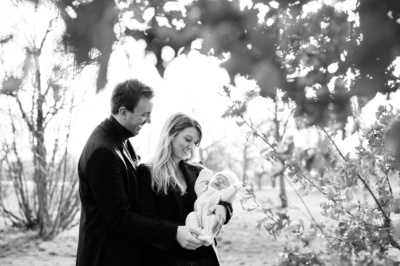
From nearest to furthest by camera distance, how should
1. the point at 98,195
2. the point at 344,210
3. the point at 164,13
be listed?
the point at 164,13, the point at 98,195, the point at 344,210

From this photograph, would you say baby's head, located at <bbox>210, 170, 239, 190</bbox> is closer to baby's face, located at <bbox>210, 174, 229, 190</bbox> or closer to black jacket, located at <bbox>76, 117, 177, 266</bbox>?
baby's face, located at <bbox>210, 174, 229, 190</bbox>

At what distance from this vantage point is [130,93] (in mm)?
2400

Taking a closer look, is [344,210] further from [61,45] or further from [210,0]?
[61,45]

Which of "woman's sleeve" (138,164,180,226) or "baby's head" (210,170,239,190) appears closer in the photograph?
"woman's sleeve" (138,164,180,226)

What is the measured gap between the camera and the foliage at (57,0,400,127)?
104cm

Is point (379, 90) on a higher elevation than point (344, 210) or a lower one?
higher

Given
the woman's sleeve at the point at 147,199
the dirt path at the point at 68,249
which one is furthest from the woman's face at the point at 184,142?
the dirt path at the point at 68,249

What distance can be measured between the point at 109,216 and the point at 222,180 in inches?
32.8

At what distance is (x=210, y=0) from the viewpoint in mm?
1203

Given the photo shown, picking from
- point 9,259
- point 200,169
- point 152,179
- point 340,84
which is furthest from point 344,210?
point 9,259

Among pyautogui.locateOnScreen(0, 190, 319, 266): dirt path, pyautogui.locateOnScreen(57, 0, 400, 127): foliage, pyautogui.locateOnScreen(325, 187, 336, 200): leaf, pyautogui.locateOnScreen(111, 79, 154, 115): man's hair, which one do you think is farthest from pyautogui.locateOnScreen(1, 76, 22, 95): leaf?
pyautogui.locateOnScreen(0, 190, 319, 266): dirt path

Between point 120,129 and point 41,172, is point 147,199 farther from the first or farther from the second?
point 41,172

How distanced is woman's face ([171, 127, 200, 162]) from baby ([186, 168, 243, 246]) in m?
0.18

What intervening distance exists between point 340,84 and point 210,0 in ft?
1.39
